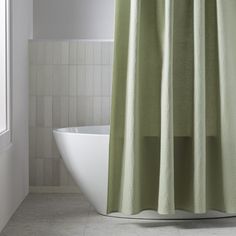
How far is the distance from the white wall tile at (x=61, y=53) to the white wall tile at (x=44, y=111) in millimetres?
272

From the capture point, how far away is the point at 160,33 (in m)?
3.33

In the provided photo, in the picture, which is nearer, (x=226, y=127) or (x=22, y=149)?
(x=226, y=127)

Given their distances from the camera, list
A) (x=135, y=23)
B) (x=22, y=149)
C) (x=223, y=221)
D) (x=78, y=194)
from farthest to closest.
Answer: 1. (x=78, y=194)
2. (x=22, y=149)
3. (x=223, y=221)
4. (x=135, y=23)

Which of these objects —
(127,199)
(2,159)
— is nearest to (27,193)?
(2,159)

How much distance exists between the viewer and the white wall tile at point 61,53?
446 cm

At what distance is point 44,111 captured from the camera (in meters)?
4.47

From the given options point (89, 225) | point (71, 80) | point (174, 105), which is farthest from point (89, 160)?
point (71, 80)

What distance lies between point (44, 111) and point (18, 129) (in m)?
0.52

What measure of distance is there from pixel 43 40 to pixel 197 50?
5.17ft

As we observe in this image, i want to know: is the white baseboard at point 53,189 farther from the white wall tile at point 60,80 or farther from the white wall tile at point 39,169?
the white wall tile at point 60,80

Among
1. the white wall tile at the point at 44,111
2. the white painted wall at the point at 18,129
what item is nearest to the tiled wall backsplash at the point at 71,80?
the white wall tile at the point at 44,111

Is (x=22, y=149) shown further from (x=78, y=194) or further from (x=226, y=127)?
(x=226, y=127)

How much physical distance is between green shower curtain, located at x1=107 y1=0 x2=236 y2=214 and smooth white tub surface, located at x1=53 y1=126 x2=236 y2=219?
0.16 m

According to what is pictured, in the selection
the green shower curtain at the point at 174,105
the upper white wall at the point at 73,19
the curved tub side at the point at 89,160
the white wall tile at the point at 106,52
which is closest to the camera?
the green shower curtain at the point at 174,105
